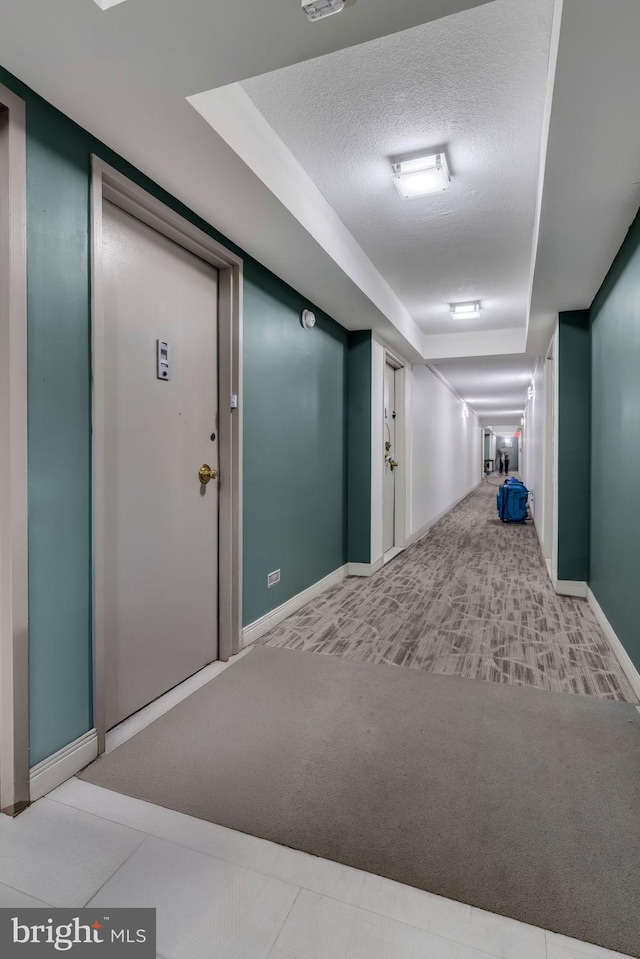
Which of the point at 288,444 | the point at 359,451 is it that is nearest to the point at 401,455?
the point at 359,451

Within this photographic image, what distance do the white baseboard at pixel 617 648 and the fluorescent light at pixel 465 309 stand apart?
2893 mm

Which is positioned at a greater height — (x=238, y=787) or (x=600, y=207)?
(x=600, y=207)

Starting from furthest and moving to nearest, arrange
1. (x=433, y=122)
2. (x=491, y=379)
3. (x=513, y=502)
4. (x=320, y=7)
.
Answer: (x=491, y=379)
(x=513, y=502)
(x=433, y=122)
(x=320, y=7)

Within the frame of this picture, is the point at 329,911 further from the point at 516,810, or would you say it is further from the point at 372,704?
the point at 372,704

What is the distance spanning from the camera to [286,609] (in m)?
3.52

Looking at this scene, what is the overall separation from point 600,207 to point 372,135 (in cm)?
114

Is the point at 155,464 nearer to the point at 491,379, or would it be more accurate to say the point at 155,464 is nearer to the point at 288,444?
the point at 288,444

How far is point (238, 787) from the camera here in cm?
173

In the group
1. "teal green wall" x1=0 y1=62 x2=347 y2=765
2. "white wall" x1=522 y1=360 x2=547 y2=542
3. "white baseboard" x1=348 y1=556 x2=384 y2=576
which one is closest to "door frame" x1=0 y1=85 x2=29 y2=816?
"teal green wall" x1=0 y1=62 x2=347 y2=765

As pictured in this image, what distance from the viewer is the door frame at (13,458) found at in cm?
155

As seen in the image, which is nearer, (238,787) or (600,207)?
(238,787)

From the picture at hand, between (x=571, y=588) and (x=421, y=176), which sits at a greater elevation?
(x=421, y=176)

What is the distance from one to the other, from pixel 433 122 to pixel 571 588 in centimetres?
355

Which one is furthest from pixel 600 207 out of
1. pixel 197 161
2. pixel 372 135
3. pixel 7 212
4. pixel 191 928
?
pixel 191 928
